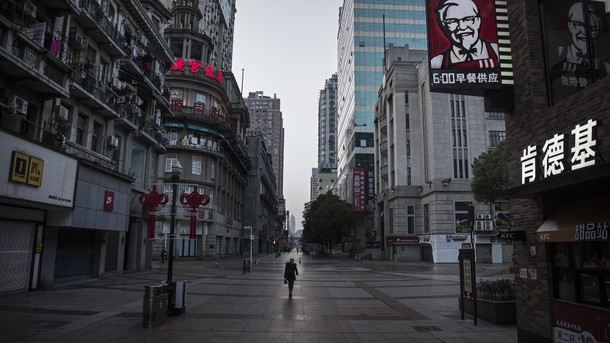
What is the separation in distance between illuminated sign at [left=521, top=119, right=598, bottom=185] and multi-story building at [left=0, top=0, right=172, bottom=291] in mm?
15328

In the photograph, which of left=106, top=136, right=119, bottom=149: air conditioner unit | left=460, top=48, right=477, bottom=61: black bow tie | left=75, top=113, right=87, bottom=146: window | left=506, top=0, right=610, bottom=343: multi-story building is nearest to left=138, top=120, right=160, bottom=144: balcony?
left=106, top=136, right=119, bottom=149: air conditioner unit

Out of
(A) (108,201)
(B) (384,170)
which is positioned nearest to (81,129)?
(A) (108,201)

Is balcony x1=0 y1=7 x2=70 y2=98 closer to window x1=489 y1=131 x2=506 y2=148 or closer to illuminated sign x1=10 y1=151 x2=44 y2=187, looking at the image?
illuminated sign x1=10 y1=151 x2=44 y2=187

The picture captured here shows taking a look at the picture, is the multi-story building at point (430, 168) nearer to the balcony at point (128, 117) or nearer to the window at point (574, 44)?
the balcony at point (128, 117)

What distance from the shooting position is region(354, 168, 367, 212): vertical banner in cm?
7219

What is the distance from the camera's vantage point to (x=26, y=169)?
1473 centimetres

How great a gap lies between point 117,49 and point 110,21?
1.70 meters

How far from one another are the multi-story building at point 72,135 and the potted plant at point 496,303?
51.3 feet

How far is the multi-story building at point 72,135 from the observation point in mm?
15438

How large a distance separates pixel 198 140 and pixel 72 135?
31.3 m

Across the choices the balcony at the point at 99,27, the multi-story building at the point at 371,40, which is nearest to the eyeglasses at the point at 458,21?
the balcony at the point at 99,27

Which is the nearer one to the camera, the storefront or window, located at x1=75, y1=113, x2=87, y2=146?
the storefront

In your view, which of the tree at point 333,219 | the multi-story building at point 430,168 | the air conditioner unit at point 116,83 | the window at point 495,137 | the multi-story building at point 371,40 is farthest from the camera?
the multi-story building at point 371,40

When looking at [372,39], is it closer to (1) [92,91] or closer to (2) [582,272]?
(1) [92,91]
